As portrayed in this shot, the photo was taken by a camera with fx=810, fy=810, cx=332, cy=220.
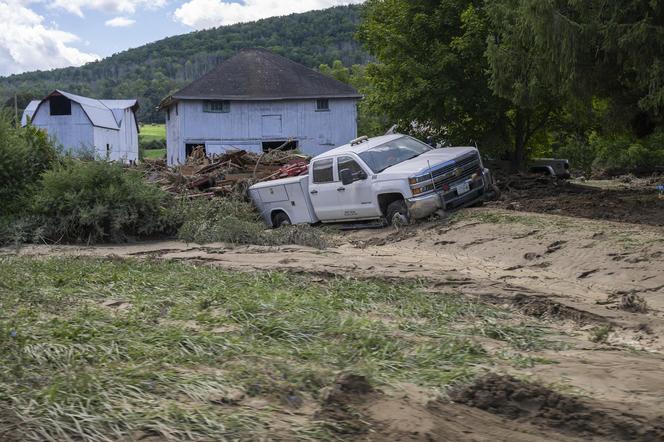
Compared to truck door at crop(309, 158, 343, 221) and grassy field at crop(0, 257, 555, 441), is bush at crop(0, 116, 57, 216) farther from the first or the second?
grassy field at crop(0, 257, 555, 441)

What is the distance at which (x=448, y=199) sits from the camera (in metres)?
17.4

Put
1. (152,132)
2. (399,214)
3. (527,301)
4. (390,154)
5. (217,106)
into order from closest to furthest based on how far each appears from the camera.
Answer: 1. (527,301)
2. (399,214)
3. (390,154)
4. (217,106)
5. (152,132)

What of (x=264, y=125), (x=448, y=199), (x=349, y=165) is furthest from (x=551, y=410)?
(x=264, y=125)

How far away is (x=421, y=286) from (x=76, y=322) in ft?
15.4

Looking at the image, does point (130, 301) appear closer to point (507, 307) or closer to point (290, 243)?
point (507, 307)

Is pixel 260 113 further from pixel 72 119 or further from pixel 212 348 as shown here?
pixel 212 348

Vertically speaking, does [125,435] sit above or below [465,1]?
below

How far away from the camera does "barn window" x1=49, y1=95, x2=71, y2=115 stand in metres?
56.2

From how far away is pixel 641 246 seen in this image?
1171 centimetres

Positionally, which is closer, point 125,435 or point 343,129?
point 125,435

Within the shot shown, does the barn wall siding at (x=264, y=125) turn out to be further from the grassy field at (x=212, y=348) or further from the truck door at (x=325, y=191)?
the grassy field at (x=212, y=348)

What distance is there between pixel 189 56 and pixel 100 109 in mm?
50068

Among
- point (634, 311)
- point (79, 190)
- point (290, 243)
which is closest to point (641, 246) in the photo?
point (634, 311)

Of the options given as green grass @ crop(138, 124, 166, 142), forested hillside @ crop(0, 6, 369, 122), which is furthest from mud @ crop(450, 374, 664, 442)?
green grass @ crop(138, 124, 166, 142)
